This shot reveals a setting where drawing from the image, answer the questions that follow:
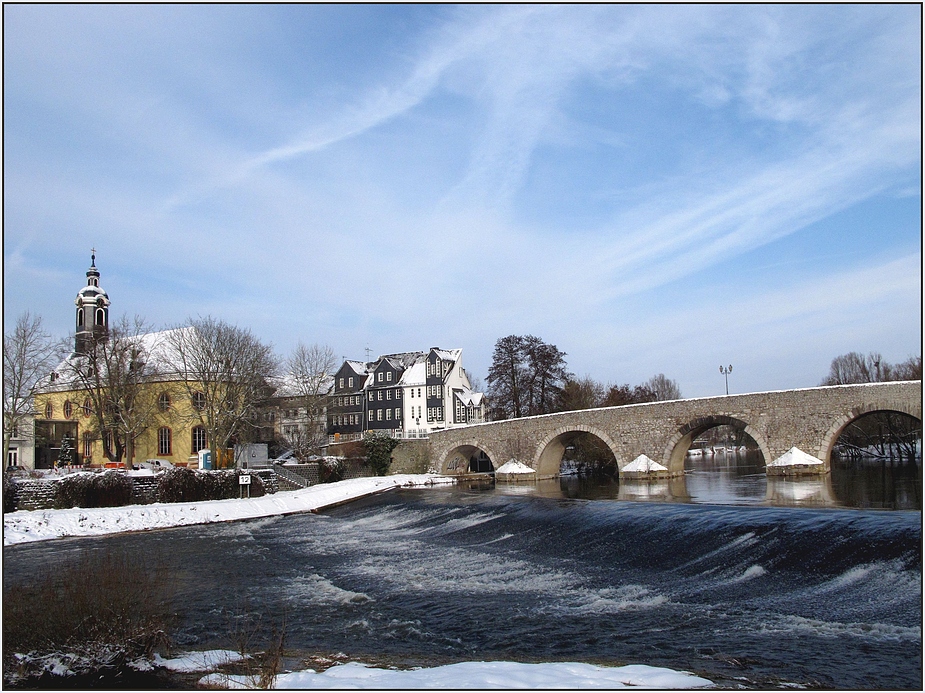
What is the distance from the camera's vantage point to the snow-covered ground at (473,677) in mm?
6359

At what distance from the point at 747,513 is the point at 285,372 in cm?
4067

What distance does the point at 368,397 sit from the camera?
196 ft

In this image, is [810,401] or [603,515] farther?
[810,401]

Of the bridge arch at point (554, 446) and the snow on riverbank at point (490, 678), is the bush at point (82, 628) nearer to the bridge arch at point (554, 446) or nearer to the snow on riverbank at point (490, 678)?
the snow on riverbank at point (490, 678)

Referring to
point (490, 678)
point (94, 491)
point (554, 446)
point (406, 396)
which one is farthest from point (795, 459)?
point (406, 396)

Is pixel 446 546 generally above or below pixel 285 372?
below

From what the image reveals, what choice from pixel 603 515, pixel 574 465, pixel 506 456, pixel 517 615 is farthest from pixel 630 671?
pixel 574 465

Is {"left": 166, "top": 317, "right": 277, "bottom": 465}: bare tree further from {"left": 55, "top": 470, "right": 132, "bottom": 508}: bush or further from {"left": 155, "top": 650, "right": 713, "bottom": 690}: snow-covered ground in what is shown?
{"left": 155, "top": 650, "right": 713, "bottom": 690}: snow-covered ground

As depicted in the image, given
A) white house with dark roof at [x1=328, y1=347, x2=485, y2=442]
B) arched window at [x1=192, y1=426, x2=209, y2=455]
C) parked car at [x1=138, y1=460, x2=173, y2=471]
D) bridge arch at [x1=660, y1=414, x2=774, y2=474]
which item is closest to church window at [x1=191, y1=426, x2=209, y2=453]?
arched window at [x1=192, y1=426, x2=209, y2=455]

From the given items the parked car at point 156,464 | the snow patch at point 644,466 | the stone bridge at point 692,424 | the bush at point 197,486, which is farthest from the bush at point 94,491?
the snow patch at point 644,466

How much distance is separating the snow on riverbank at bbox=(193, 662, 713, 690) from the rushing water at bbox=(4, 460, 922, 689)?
2.67 feet

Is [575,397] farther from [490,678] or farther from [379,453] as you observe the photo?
[490,678]

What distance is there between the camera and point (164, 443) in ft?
138

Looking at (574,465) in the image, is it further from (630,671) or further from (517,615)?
(630,671)
